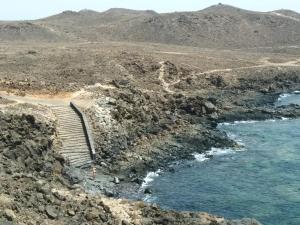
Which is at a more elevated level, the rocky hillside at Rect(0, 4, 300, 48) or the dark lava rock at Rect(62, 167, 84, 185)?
the rocky hillside at Rect(0, 4, 300, 48)

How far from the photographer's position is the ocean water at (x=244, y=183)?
39.7 m

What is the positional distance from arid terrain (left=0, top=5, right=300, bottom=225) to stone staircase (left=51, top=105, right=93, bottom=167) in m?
0.98

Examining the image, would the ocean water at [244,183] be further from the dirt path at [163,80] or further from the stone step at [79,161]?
the dirt path at [163,80]

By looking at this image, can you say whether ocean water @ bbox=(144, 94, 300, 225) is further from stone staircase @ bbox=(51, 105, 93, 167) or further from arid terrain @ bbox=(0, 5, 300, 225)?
stone staircase @ bbox=(51, 105, 93, 167)

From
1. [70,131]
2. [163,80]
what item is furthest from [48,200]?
[163,80]

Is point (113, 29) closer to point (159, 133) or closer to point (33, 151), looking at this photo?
point (159, 133)

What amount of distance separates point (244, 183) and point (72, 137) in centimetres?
1436

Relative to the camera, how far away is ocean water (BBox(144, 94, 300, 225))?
→ 130 ft

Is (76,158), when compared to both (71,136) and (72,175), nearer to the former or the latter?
(71,136)

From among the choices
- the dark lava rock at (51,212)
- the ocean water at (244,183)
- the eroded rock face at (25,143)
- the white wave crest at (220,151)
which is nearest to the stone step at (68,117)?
the eroded rock face at (25,143)

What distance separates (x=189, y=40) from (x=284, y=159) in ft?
230

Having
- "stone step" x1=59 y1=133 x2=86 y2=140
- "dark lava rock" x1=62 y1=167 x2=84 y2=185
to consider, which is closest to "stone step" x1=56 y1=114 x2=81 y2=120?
"stone step" x1=59 y1=133 x2=86 y2=140

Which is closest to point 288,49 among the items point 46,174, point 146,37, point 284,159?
point 146,37

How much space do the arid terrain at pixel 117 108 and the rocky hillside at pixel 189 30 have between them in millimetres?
787
